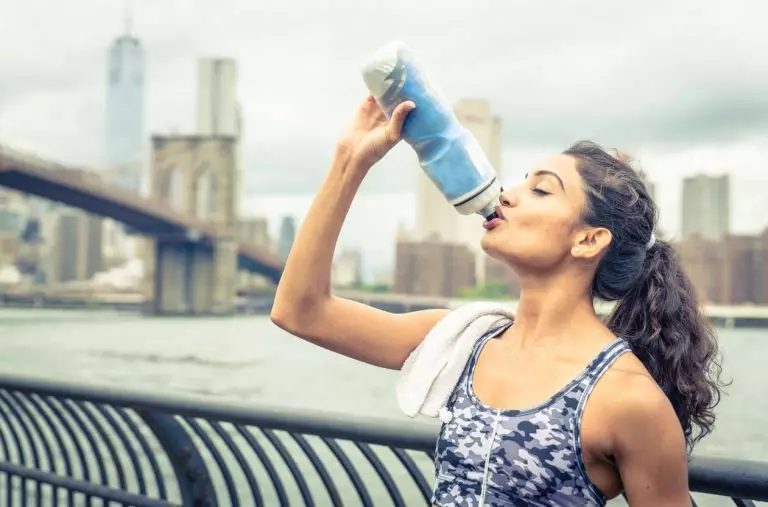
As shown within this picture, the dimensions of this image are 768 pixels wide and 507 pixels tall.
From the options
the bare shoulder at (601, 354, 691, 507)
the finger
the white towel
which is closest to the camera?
the bare shoulder at (601, 354, 691, 507)

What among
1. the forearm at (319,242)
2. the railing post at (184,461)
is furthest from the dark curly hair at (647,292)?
the railing post at (184,461)

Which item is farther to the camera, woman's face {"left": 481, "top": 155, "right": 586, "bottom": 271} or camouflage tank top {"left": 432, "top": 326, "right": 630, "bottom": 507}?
woman's face {"left": 481, "top": 155, "right": 586, "bottom": 271}

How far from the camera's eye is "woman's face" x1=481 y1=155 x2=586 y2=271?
1.62m

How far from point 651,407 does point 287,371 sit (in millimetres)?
48999

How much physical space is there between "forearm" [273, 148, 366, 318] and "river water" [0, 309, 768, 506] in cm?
2748

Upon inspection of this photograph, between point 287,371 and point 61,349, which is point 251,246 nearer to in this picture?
point 287,371

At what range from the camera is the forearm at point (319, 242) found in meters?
1.77

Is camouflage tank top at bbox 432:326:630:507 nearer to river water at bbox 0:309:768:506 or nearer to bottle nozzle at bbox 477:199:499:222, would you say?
bottle nozzle at bbox 477:199:499:222

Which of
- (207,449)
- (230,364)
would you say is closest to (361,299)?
(230,364)

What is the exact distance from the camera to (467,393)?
1.69m

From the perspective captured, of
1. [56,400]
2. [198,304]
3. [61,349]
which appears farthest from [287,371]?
[56,400]

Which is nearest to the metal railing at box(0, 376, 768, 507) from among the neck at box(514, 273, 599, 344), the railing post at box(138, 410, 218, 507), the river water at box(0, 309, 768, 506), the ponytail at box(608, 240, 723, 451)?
the railing post at box(138, 410, 218, 507)

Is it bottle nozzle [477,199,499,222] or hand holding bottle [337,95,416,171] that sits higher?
hand holding bottle [337,95,416,171]

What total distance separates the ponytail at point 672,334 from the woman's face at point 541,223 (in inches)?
7.3
